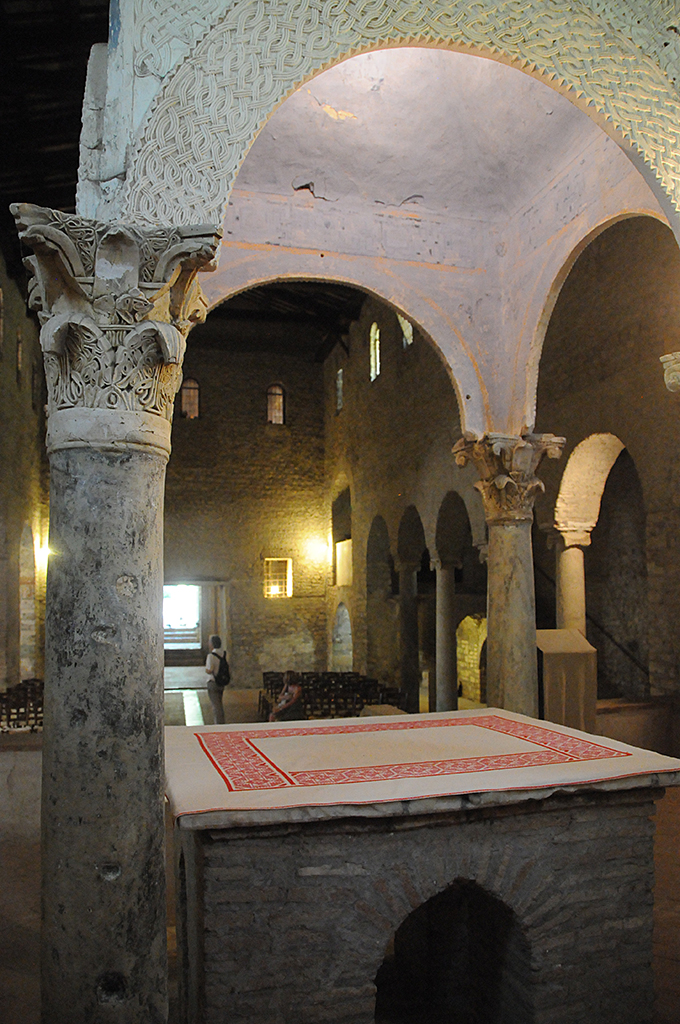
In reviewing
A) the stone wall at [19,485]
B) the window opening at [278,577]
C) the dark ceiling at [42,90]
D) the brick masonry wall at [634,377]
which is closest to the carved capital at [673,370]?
the brick masonry wall at [634,377]

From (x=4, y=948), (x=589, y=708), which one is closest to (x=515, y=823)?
(x=4, y=948)

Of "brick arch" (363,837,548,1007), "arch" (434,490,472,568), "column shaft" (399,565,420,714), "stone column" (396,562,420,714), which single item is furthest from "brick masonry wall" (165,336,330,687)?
"brick arch" (363,837,548,1007)

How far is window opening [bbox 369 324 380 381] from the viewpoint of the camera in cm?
1709

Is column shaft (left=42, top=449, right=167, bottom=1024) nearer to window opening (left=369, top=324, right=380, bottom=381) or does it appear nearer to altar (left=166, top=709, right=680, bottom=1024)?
altar (left=166, top=709, right=680, bottom=1024)

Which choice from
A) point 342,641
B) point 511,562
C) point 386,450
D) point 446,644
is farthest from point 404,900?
point 342,641

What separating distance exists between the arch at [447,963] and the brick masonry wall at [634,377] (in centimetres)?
552

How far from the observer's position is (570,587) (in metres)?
11.5

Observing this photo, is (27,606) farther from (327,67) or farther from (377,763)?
(327,67)

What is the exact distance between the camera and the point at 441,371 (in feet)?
44.1

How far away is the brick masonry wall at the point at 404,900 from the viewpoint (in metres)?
3.72

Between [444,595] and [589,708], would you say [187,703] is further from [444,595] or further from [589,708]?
[589,708]

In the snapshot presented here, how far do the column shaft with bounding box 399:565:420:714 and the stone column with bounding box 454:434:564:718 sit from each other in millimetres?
7917

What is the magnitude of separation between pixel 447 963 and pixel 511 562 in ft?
11.7

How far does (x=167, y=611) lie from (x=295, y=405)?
13.0m
